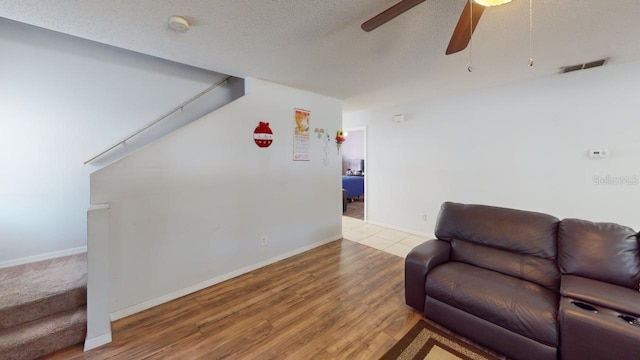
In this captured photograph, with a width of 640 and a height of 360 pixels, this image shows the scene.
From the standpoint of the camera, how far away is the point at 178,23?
5.71 feet

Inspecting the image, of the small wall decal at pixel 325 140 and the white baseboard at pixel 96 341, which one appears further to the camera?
the small wall decal at pixel 325 140

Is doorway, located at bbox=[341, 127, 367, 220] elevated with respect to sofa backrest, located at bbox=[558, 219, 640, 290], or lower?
elevated

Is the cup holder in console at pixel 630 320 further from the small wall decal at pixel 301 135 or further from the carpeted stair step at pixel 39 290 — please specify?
the carpeted stair step at pixel 39 290

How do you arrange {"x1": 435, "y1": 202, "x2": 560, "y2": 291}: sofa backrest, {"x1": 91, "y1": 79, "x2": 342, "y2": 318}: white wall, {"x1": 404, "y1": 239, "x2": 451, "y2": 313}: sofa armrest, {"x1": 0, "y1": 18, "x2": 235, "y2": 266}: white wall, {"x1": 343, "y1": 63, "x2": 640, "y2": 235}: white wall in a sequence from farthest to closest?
{"x1": 343, "y1": 63, "x2": 640, "y2": 235}: white wall
{"x1": 0, "y1": 18, "x2": 235, "y2": 266}: white wall
{"x1": 91, "y1": 79, "x2": 342, "y2": 318}: white wall
{"x1": 404, "y1": 239, "x2": 451, "y2": 313}: sofa armrest
{"x1": 435, "y1": 202, "x2": 560, "y2": 291}: sofa backrest

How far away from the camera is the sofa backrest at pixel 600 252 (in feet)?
5.29

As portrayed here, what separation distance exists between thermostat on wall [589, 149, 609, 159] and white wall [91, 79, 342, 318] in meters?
3.42

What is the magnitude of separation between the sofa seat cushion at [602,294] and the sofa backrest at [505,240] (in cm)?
20

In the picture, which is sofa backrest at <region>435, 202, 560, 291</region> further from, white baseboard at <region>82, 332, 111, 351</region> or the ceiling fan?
white baseboard at <region>82, 332, 111, 351</region>

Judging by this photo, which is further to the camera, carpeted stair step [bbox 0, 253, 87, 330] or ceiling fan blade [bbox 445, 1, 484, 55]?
carpeted stair step [bbox 0, 253, 87, 330]

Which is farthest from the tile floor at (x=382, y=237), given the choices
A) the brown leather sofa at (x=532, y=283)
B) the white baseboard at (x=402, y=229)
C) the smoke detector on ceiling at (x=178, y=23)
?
the smoke detector on ceiling at (x=178, y=23)

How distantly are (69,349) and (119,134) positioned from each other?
2.09 m

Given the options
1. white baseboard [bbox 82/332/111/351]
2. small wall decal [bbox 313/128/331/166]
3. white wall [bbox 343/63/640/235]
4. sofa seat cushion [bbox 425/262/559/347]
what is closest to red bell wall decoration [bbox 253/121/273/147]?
small wall decal [bbox 313/128/331/166]

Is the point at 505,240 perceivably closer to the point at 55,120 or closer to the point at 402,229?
the point at 402,229

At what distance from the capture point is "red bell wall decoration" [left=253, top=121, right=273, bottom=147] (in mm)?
3006
